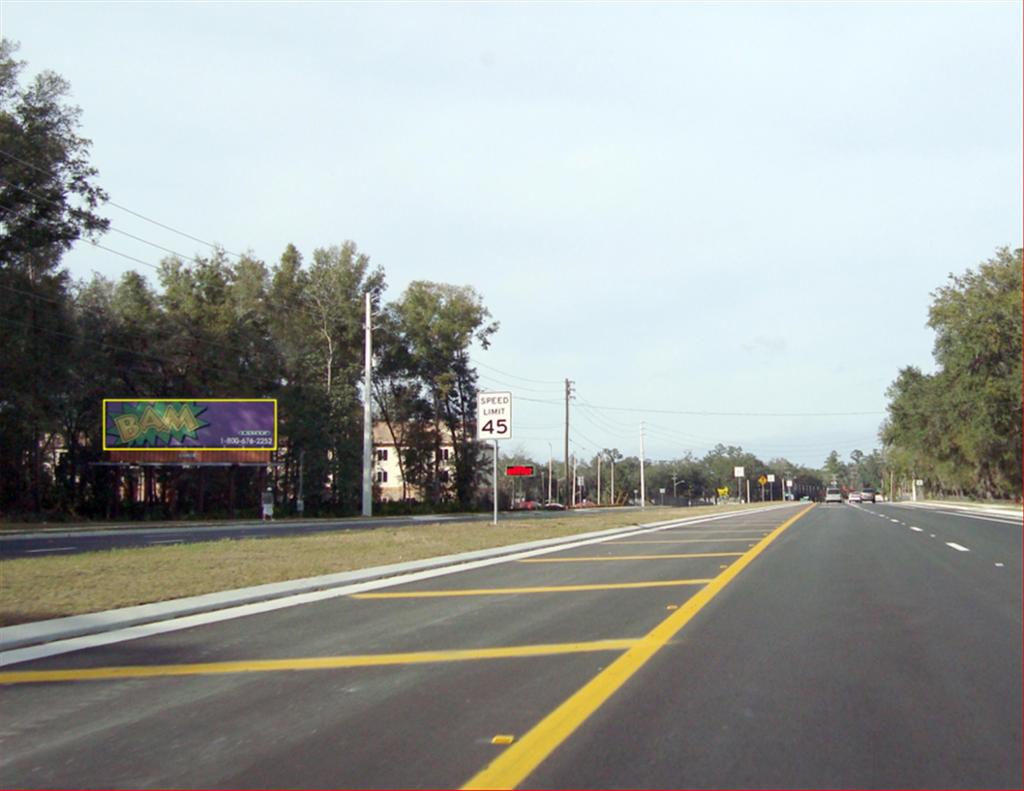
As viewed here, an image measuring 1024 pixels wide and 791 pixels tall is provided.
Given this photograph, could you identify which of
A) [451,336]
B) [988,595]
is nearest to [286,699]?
[988,595]

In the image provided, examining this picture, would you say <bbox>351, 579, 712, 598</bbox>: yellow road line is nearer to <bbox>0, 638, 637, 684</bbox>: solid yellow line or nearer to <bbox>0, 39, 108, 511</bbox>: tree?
<bbox>0, 638, 637, 684</bbox>: solid yellow line

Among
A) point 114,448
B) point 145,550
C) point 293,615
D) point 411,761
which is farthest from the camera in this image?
point 114,448

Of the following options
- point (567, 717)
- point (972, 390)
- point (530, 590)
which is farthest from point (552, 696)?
point (972, 390)

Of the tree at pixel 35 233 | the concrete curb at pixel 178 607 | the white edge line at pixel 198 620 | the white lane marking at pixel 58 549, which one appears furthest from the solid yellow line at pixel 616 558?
the tree at pixel 35 233

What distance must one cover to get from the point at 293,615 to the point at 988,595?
9.40 m

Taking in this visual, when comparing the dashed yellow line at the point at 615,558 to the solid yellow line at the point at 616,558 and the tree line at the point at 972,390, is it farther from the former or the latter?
the tree line at the point at 972,390

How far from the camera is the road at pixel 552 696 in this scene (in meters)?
6.16

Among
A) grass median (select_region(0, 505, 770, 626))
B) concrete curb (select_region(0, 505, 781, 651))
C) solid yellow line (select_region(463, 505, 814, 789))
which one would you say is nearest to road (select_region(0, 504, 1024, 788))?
solid yellow line (select_region(463, 505, 814, 789))

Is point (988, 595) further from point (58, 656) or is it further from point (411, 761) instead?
point (58, 656)

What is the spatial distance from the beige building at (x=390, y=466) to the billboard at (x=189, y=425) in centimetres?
2391

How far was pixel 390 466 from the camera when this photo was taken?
120 meters

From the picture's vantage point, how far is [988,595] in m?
13.6

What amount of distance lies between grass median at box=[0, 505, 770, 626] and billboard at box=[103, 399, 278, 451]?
2663 centimetres

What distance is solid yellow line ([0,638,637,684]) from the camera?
9.25 metres
